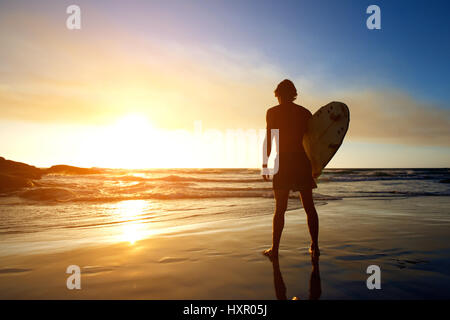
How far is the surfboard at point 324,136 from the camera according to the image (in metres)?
4.20

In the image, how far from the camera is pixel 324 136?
4250 mm

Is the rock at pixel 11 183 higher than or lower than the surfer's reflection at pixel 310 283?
higher

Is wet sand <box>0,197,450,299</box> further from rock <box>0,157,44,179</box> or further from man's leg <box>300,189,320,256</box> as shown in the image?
rock <box>0,157,44,179</box>

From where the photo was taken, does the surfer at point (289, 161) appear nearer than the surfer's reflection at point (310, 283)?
No

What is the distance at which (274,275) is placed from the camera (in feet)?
10.5

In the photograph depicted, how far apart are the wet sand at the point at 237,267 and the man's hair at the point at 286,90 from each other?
2.39 m

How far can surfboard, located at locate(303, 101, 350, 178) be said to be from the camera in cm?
420

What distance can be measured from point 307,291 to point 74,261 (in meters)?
3.12

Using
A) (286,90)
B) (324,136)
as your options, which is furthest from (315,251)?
(286,90)

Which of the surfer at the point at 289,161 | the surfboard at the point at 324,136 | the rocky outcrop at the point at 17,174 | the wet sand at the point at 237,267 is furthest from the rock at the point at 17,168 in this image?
the surfboard at the point at 324,136

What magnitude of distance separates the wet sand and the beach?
10mm

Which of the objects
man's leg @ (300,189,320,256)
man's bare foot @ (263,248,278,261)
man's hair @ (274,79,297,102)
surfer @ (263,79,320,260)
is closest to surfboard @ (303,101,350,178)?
surfer @ (263,79,320,260)

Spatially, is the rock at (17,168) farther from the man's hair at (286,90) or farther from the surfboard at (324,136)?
the surfboard at (324,136)

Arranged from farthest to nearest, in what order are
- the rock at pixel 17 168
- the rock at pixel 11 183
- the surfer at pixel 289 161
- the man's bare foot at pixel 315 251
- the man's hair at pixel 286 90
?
the rock at pixel 17 168
the rock at pixel 11 183
the man's hair at pixel 286 90
the surfer at pixel 289 161
the man's bare foot at pixel 315 251
